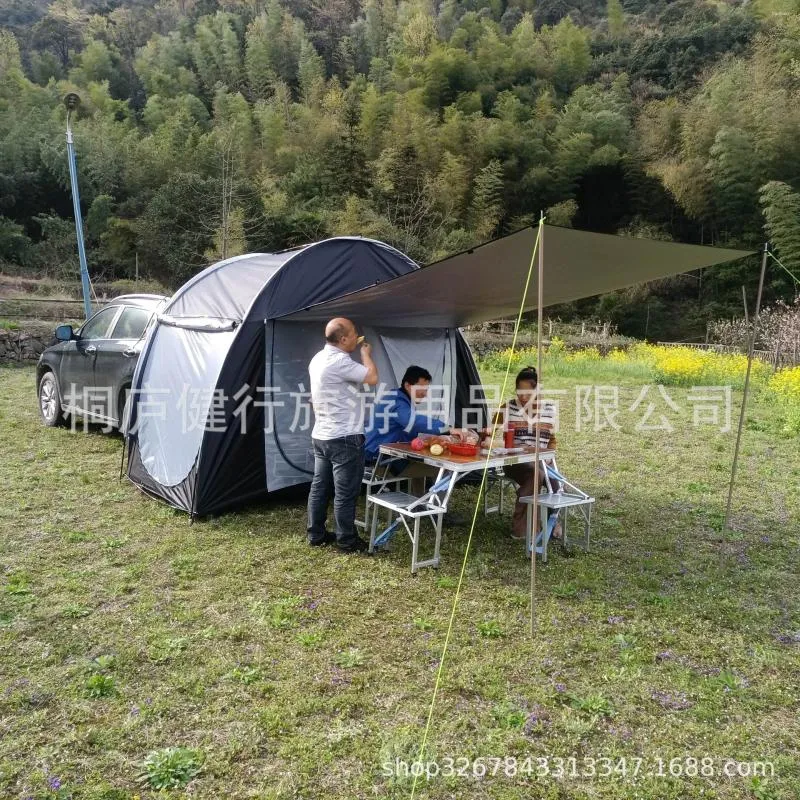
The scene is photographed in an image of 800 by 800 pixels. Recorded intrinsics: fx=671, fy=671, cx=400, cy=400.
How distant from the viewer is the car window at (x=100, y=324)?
6.76m

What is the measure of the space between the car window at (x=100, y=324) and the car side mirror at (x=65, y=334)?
0.48ft

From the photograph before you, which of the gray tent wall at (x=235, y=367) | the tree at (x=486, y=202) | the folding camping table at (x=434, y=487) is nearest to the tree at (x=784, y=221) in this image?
the tree at (x=486, y=202)

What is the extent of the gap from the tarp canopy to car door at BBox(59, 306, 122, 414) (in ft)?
10.1

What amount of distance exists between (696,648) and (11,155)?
103 ft

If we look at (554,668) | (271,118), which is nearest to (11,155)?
(271,118)

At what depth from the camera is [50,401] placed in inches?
291

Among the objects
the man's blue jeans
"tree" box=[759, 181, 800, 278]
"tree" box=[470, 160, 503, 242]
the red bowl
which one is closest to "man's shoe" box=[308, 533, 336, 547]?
the man's blue jeans

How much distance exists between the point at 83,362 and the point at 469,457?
15.3ft

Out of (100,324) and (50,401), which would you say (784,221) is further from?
(50,401)

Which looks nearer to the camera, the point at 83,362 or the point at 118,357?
the point at 118,357

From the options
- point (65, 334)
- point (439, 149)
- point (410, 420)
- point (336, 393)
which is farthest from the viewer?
point (439, 149)

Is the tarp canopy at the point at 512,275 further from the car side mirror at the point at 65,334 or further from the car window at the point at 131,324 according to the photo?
the car side mirror at the point at 65,334

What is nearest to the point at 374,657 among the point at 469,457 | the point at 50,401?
the point at 469,457

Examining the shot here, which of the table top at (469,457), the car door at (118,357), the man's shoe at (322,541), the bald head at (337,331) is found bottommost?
the man's shoe at (322,541)
